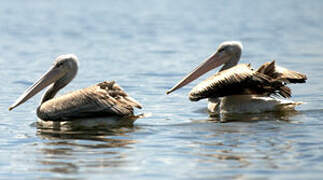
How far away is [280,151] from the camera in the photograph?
22.4 ft

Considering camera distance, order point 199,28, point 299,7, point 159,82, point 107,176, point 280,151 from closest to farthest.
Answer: point 107,176
point 280,151
point 159,82
point 199,28
point 299,7

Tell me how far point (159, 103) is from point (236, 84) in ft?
6.62

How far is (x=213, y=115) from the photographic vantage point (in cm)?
938

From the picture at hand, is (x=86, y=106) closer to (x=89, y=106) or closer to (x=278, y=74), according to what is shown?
(x=89, y=106)

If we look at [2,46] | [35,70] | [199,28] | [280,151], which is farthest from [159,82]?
[199,28]

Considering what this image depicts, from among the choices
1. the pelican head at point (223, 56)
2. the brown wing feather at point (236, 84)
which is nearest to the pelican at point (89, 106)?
the brown wing feather at point (236, 84)

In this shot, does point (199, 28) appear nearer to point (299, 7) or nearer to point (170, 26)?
point (170, 26)

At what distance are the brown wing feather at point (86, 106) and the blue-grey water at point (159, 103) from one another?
0.74 feet

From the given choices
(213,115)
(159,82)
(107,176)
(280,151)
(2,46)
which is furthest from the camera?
(2,46)

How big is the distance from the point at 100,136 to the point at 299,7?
27.9 meters

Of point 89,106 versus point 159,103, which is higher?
point 89,106

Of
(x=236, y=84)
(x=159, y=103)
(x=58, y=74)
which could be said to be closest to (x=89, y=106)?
(x=58, y=74)

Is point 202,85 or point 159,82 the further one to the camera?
point 159,82

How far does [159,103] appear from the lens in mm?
10523
